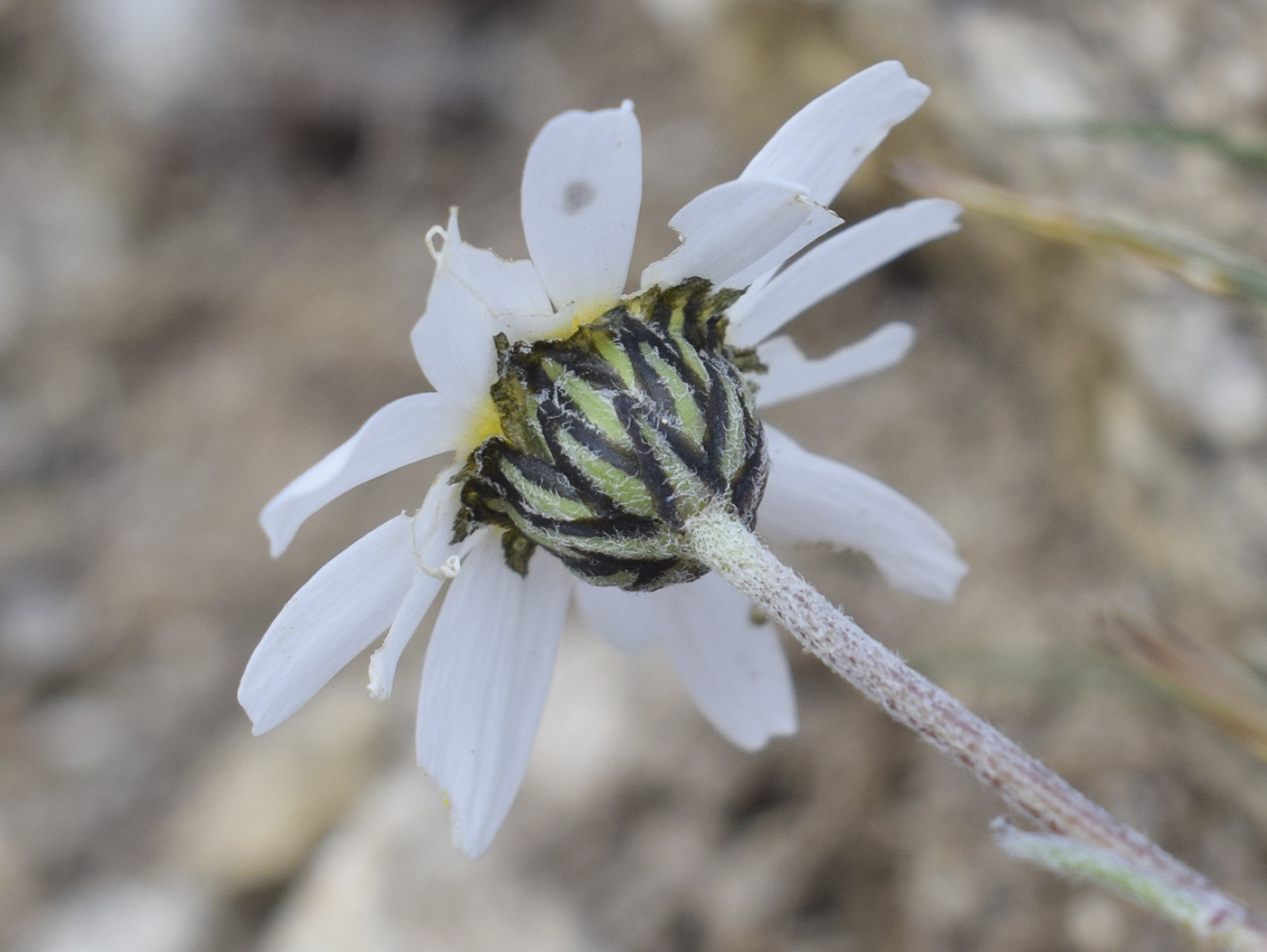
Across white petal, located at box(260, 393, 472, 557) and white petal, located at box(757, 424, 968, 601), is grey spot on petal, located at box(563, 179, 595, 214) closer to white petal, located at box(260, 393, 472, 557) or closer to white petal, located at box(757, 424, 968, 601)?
white petal, located at box(260, 393, 472, 557)

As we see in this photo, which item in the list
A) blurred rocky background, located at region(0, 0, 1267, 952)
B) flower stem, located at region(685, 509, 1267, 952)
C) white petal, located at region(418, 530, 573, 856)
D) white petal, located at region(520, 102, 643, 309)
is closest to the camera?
flower stem, located at region(685, 509, 1267, 952)

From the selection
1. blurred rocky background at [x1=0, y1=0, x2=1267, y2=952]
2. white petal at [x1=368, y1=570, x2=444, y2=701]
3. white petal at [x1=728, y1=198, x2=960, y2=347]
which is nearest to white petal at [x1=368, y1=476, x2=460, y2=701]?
white petal at [x1=368, y1=570, x2=444, y2=701]

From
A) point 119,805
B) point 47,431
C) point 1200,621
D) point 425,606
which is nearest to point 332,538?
point 119,805

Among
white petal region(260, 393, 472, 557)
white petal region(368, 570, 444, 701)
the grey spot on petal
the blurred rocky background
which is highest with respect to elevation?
the grey spot on petal

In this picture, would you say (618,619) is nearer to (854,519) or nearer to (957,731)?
(854,519)

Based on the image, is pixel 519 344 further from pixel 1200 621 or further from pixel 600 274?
pixel 1200 621
